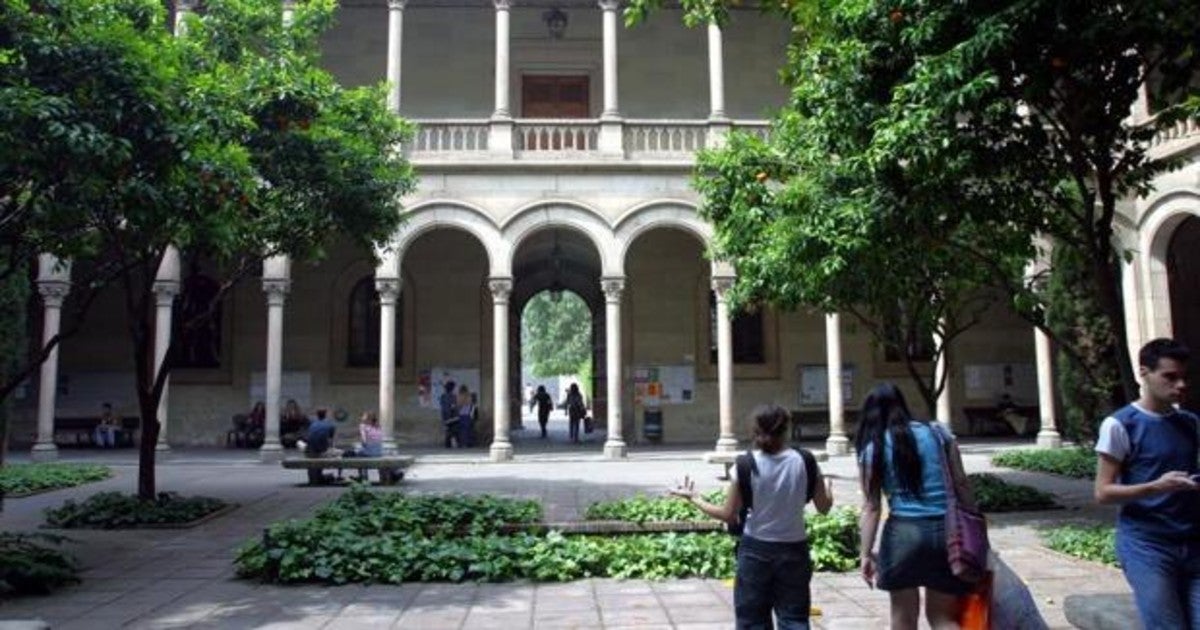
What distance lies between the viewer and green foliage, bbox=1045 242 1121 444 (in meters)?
16.1

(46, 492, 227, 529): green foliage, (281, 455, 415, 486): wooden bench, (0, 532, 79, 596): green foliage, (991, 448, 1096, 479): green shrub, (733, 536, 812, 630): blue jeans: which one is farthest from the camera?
(991, 448, 1096, 479): green shrub

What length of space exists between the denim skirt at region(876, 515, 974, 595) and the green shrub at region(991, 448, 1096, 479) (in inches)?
468

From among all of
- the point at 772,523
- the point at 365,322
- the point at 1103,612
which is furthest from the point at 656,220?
the point at 772,523

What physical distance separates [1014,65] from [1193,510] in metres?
5.30

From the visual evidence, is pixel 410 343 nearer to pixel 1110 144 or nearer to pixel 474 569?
pixel 474 569

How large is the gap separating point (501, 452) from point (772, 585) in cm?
1429

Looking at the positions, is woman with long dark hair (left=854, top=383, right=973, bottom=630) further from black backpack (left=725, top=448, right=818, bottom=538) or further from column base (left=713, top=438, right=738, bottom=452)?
column base (left=713, top=438, right=738, bottom=452)

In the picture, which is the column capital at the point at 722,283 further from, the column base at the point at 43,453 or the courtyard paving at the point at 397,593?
the column base at the point at 43,453

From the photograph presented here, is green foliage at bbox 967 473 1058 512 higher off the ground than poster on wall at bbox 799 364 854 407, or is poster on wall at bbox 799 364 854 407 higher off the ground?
poster on wall at bbox 799 364 854 407

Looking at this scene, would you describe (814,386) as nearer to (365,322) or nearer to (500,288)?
(500,288)

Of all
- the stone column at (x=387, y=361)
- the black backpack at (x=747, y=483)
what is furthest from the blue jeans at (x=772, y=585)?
the stone column at (x=387, y=361)

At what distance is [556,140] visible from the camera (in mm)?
19656

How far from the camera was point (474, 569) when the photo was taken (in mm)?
7516

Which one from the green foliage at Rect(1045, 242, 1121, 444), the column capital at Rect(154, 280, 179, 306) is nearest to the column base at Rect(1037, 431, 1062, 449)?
the green foliage at Rect(1045, 242, 1121, 444)
